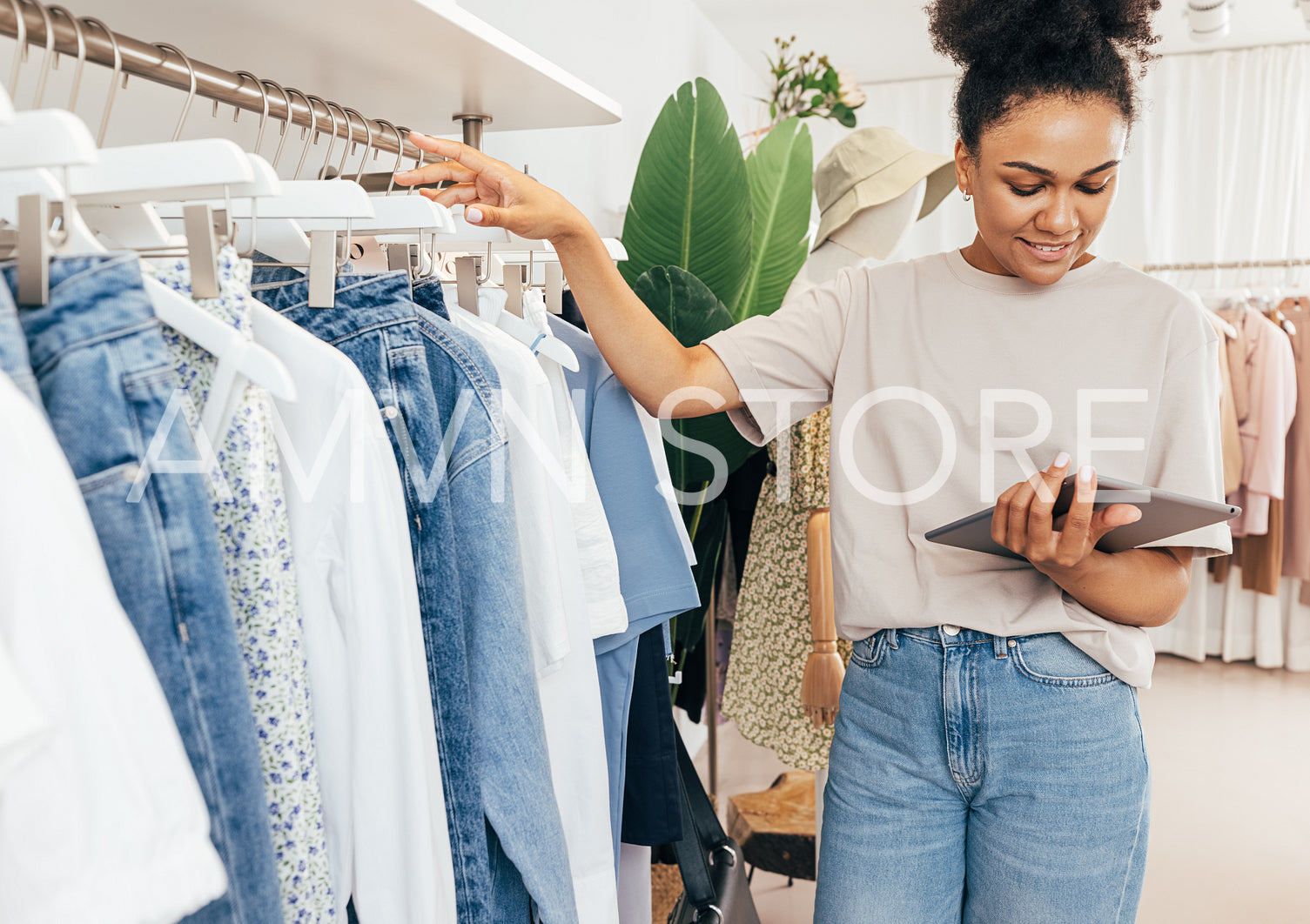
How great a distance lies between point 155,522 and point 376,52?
2.12 ft

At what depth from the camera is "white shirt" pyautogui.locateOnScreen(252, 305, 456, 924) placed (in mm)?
718

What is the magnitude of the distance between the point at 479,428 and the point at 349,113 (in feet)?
1.36

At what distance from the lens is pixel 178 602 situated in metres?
0.57

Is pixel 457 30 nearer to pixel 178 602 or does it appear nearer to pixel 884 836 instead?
pixel 178 602

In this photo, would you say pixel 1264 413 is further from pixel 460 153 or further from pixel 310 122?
pixel 310 122

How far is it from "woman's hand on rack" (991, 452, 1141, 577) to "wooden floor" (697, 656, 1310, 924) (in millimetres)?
1625

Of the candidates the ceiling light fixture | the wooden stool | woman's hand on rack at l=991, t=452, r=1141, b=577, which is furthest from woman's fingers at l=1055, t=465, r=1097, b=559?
the ceiling light fixture

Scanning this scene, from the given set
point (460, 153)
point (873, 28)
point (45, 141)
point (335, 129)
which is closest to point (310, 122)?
point (335, 129)

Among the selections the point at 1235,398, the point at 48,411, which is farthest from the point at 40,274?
the point at 1235,398

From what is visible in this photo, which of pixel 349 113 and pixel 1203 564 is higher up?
pixel 349 113

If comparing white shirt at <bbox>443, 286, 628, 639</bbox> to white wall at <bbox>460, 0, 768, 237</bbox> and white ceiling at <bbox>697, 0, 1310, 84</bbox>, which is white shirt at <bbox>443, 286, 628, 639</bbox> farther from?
white ceiling at <bbox>697, 0, 1310, 84</bbox>

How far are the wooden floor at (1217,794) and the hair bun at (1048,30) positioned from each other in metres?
1.93

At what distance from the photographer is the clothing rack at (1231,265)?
157 inches

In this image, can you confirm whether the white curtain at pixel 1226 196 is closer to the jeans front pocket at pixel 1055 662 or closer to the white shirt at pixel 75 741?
the jeans front pocket at pixel 1055 662
